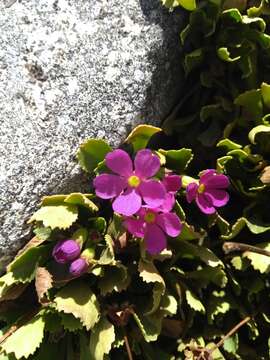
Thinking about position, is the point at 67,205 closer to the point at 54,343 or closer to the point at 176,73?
the point at 54,343

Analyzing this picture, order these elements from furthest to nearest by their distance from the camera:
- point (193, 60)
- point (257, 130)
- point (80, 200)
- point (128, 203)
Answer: point (193, 60) → point (257, 130) → point (80, 200) → point (128, 203)

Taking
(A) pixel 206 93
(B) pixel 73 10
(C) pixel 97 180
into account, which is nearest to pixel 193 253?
(C) pixel 97 180

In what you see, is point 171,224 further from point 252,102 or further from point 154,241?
point 252,102

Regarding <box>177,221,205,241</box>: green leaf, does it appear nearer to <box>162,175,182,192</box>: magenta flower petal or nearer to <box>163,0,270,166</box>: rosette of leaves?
<box>162,175,182,192</box>: magenta flower petal

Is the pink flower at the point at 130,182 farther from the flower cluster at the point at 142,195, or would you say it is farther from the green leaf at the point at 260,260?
the green leaf at the point at 260,260

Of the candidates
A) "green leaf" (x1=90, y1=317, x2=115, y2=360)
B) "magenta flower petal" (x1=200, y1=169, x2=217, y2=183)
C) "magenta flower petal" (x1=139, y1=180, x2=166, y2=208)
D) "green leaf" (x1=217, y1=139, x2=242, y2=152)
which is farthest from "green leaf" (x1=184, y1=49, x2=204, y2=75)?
"green leaf" (x1=90, y1=317, x2=115, y2=360)

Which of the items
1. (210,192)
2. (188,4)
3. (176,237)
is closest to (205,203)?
(210,192)

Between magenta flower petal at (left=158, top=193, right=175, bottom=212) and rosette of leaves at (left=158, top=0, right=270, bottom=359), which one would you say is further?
rosette of leaves at (left=158, top=0, right=270, bottom=359)

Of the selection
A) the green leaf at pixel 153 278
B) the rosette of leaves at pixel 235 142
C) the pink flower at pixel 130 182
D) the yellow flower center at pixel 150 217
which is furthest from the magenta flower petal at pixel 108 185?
the rosette of leaves at pixel 235 142
